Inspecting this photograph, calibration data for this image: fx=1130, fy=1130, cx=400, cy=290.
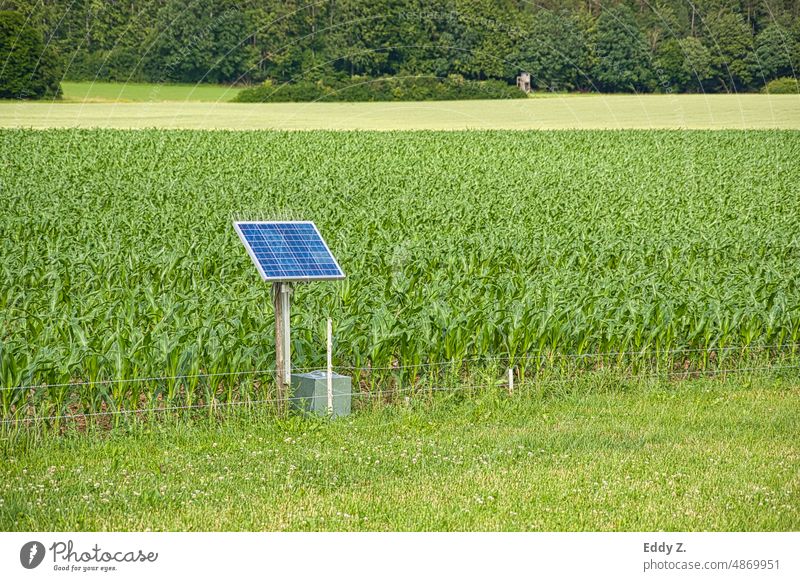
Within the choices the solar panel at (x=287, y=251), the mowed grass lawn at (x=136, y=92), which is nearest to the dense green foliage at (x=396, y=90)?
the mowed grass lawn at (x=136, y=92)

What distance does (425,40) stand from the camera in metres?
55.3

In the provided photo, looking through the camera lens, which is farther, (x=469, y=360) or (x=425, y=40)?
(x=425, y=40)

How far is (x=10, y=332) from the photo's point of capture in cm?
1138

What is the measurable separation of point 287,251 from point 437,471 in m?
2.40

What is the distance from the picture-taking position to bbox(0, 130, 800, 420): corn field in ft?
32.6

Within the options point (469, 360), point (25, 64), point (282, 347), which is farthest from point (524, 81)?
point (282, 347)

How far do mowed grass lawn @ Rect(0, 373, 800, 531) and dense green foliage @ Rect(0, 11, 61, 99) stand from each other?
4427cm

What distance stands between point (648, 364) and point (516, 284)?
2444 millimetres

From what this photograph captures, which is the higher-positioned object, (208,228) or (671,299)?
(208,228)

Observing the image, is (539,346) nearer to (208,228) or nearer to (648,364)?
(648,364)

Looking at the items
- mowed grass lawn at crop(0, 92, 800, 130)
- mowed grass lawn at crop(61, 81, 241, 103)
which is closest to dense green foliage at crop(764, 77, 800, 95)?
mowed grass lawn at crop(0, 92, 800, 130)

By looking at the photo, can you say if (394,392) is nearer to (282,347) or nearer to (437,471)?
(282,347)
